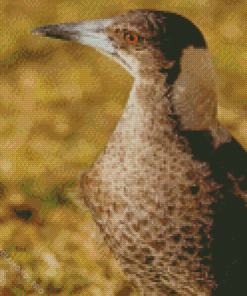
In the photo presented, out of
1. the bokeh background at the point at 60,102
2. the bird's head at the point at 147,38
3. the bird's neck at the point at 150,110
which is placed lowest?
Answer: the bokeh background at the point at 60,102

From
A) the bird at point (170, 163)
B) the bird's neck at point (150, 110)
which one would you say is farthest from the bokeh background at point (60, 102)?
the bird's neck at point (150, 110)

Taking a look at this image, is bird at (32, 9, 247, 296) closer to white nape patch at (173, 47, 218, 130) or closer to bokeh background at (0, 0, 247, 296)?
white nape patch at (173, 47, 218, 130)

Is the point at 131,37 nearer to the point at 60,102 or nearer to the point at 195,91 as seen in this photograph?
the point at 195,91

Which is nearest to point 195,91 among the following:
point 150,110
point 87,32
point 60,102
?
point 150,110

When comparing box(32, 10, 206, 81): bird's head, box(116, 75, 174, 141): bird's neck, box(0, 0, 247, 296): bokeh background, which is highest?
box(32, 10, 206, 81): bird's head

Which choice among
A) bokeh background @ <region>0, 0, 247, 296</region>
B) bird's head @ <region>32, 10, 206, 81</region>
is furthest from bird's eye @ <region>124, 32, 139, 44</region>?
bokeh background @ <region>0, 0, 247, 296</region>

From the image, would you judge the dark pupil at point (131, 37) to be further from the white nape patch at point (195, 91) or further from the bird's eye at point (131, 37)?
the white nape patch at point (195, 91)
